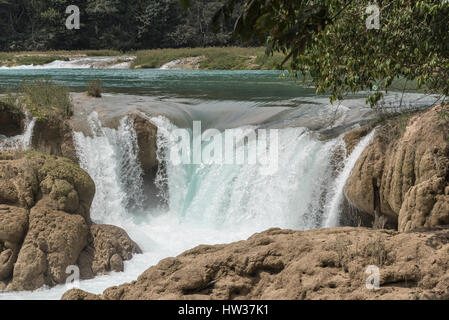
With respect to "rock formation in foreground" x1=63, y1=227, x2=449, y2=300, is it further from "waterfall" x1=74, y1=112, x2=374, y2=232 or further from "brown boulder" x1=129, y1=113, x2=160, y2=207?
"brown boulder" x1=129, y1=113, x2=160, y2=207

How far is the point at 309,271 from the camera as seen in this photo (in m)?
4.50

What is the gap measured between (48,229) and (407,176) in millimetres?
5537

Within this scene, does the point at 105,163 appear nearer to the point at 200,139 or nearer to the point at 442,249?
the point at 200,139

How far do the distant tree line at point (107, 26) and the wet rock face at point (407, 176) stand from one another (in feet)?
124

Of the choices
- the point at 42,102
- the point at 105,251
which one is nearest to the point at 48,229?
the point at 105,251

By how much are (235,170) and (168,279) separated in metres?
5.63

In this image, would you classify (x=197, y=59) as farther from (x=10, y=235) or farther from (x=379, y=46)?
(x=379, y=46)

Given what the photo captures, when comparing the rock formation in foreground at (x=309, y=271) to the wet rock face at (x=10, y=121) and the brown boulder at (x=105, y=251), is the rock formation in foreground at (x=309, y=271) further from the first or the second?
the wet rock face at (x=10, y=121)

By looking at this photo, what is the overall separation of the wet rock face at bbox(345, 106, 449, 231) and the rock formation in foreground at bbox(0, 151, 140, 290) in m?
4.14

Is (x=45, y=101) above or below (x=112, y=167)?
above

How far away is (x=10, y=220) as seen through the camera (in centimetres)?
739

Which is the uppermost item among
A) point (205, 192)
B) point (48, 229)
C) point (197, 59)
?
point (197, 59)
